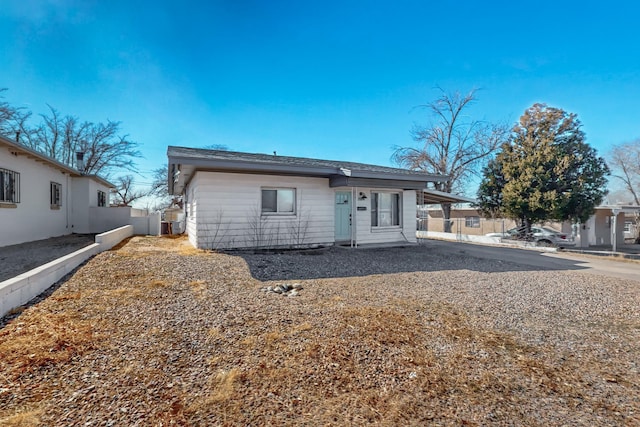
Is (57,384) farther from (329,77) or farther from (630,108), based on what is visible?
(630,108)

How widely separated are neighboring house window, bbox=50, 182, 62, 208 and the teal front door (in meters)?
11.4

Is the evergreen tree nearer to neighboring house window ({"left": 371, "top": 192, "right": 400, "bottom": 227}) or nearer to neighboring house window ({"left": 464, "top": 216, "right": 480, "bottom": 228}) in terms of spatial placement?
neighboring house window ({"left": 371, "top": 192, "right": 400, "bottom": 227})

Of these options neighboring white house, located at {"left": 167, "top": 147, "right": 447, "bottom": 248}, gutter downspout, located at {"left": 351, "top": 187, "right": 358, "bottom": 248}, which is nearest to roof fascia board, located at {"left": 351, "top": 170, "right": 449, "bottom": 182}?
neighboring white house, located at {"left": 167, "top": 147, "right": 447, "bottom": 248}

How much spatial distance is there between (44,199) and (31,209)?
112 cm

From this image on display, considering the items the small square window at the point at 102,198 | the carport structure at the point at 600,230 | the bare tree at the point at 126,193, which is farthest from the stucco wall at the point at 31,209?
the carport structure at the point at 600,230

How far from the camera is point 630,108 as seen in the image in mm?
15688

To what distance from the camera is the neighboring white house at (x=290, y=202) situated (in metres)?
8.41

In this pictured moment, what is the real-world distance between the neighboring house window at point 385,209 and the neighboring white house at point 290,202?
0.12 ft

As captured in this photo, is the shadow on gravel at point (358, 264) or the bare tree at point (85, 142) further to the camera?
the bare tree at point (85, 142)

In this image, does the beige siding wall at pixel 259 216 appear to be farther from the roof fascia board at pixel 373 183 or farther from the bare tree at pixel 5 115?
the bare tree at pixel 5 115

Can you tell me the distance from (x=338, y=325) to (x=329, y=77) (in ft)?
43.2

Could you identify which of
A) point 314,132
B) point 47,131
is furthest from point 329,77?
point 47,131

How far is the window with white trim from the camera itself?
1161 cm

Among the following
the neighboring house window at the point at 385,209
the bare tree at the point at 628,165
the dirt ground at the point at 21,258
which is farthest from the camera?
the bare tree at the point at 628,165
